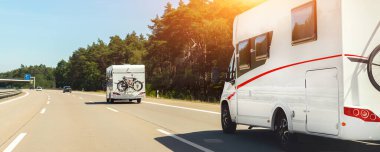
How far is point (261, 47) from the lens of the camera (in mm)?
9500

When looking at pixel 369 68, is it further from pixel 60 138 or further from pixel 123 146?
pixel 60 138

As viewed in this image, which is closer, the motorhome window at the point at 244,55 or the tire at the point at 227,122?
the motorhome window at the point at 244,55

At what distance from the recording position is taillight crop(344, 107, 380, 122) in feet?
21.3

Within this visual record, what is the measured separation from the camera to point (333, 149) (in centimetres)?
860

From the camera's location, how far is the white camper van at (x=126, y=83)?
29.9 meters

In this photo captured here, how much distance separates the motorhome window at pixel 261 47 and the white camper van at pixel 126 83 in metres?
20.8

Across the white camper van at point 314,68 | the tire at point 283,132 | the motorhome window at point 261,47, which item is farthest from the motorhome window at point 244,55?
the tire at point 283,132

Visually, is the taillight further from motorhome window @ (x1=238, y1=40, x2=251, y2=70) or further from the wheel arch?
motorhome window @ (x1=238, y1=40, x2=251, y2=70)

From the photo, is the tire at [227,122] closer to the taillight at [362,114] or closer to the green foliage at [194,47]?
the taillight at [362,114]

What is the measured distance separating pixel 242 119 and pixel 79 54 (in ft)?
508

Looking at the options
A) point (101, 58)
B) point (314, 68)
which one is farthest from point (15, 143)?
point (101, 58)

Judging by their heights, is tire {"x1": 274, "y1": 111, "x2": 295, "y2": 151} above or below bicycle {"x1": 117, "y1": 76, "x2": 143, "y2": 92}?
below

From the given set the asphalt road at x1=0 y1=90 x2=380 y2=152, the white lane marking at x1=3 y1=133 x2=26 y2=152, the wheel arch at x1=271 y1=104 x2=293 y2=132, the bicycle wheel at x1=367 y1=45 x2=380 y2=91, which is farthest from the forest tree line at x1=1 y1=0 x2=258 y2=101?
the bicycle wheel at x1=367 y1=45 x2=380 y2=91

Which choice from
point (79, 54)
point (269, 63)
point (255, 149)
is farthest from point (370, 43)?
point (79, 54)
